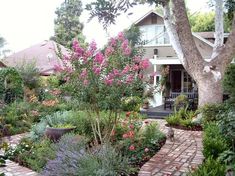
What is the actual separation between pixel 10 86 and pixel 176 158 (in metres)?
10.2

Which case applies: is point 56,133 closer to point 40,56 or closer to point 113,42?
point 113,42

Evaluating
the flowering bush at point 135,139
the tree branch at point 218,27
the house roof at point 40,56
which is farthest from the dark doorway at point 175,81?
the flowering bush at point 135,139

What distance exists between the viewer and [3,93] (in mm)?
13977

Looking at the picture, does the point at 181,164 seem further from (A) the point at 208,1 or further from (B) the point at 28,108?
(A) the point at 208,1

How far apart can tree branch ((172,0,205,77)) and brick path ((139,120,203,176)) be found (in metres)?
3.48

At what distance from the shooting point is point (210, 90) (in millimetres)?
11297

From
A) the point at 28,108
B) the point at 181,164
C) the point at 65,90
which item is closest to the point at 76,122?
the point at 65,90

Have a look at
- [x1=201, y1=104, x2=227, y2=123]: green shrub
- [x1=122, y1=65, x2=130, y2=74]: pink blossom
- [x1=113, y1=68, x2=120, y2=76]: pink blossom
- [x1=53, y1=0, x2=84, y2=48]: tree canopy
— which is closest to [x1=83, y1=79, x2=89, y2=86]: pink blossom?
[x1=113, y1=68, x2=120, y2=76]: pink blossom

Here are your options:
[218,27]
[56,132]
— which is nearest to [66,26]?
[218,27]

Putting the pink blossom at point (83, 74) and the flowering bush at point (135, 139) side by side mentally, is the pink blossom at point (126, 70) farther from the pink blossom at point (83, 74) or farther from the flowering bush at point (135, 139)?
the flowering bush at point (135, 139)

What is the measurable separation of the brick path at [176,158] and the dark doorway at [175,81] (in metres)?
10.2

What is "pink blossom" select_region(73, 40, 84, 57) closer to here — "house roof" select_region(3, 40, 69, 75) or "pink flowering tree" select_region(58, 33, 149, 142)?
"pink flowering tree" select_region(58, 33, 149, 142)

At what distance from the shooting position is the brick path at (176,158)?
19.0 feet

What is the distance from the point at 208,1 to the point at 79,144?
11.1 m
